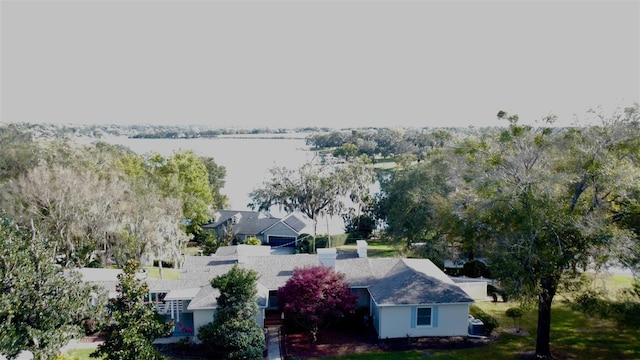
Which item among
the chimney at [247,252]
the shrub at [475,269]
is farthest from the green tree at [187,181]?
the shrub at [475,269]

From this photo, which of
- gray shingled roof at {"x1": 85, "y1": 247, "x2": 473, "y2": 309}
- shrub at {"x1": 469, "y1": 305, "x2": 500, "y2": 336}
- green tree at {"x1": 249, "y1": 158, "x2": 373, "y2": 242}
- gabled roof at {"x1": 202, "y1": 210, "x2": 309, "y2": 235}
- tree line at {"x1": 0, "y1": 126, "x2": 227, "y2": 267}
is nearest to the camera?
gray shingled roof at {"x1": 85, "y1": 247, "x2": 473, "y2": 309}

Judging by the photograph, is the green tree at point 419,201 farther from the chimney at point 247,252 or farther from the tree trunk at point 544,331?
the tree trunk at point 544,331

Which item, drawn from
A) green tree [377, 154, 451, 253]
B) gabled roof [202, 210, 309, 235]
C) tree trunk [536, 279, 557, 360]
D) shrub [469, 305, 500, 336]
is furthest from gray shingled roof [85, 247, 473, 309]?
gabled roof [202, 210, 309, 235]

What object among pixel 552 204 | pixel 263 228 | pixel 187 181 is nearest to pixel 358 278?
pixel 552 204

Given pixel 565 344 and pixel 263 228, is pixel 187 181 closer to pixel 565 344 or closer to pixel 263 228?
pixel 263 228

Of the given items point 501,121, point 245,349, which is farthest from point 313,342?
point 501,121

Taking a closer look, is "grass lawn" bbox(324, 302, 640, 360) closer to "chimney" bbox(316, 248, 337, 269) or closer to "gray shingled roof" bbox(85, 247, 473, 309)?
"gray shingled roof" bbox(85, 247, 473, 309)
